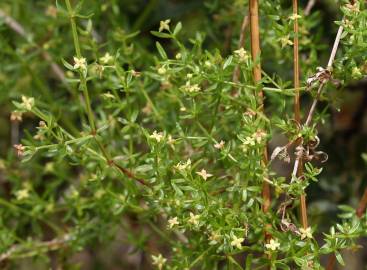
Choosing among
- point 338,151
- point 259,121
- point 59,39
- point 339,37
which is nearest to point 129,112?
point 259,121

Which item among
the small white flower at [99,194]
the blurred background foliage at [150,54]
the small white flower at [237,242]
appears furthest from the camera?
the blurred background foliage at [150,54]

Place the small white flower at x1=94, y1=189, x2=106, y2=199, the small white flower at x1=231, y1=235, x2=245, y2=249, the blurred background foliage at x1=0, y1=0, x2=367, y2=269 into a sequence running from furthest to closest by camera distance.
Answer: the blurred background foliage at x1=0, y1=0, x2=367, y2=269, the small white flower at x1=94, y1=189, x2=106, y2=199, the small white flower at x1=231, y1=235, x2=245, y2=249

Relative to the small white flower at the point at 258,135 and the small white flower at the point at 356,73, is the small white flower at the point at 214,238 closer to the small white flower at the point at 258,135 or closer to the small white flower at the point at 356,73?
the small white flower at the point at 258,135

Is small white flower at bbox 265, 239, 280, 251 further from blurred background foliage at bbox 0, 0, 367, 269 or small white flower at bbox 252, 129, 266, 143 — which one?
blurred background foliage at bbox 0, 0, 367, 269

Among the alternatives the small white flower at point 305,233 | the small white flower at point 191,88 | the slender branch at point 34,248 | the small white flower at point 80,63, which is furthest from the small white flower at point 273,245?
the slender branch at point 34,248

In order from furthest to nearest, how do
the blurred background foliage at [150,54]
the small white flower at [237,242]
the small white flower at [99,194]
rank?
the blurred background foliage at [150,54] → the small white flower at [99,194] → the small white flower at [237,242]

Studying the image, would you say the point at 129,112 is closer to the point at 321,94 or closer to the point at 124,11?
the point at 321,94

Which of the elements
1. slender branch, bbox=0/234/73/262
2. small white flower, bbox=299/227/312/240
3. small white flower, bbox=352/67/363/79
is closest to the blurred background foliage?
slender branch, bbox=0/234/73/262

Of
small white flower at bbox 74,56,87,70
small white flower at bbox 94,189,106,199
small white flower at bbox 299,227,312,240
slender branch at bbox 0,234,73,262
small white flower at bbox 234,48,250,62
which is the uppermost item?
small white flower at bbox 74,56,87,70

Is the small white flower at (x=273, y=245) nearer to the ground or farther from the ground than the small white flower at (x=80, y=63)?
nearer to the ground
